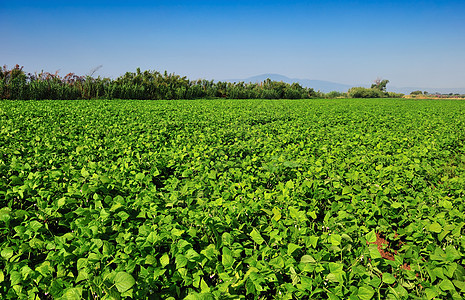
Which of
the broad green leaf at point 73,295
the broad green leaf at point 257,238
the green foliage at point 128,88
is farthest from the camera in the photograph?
the green foliage at point 128,88

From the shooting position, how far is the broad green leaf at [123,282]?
1.55m

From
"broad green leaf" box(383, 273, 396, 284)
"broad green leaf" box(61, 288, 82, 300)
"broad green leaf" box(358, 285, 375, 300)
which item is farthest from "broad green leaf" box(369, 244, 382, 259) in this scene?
"broad green leaf" box(61, 288, 82, 300)

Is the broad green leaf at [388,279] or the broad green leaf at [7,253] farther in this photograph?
the broad green leaf at [7,253]

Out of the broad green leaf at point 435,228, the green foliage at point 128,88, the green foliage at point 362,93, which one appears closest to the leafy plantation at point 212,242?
the broad green leaf at point 435,228

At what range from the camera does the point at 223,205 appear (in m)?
2.83

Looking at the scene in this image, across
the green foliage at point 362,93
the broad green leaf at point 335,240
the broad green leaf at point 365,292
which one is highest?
the green foliage at point 362,93

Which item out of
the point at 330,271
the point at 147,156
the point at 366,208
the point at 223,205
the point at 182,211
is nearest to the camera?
the point at 330,271

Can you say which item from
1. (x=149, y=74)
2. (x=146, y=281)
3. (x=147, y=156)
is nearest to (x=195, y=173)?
(x=147, y=156)

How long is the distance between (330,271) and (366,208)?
69.5 inches

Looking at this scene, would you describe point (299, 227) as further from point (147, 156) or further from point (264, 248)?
point (147, 156)

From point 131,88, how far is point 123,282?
36.0m

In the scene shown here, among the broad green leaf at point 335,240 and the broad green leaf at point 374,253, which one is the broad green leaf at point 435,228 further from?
the broad green leaf at point 335,240

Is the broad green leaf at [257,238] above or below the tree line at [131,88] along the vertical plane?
below

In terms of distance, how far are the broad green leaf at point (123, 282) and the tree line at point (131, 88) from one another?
103 feet
